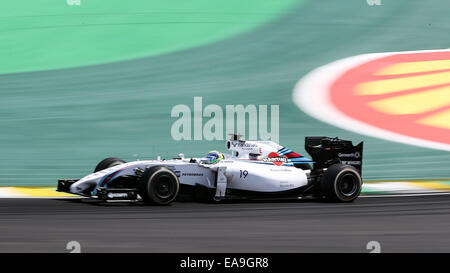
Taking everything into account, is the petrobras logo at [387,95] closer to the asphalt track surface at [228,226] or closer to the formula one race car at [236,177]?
the formula one race car at [236,177]

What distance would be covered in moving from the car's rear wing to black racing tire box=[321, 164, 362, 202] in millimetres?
447

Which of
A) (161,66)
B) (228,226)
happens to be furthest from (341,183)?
(161,66)

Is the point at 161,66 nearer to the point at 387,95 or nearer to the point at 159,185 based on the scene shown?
the point at 387,95

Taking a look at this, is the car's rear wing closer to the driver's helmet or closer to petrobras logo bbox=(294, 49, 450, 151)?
the driver's helmet

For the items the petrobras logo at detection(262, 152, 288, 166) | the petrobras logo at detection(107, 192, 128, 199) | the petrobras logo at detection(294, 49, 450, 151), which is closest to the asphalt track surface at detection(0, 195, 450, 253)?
the petrobras logo at detection(107, 192, 128, 199)

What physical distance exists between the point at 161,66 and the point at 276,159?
25.1 feet

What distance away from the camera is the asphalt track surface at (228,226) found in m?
6.89

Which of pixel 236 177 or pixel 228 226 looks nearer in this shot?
pixel 228 226

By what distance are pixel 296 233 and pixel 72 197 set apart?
14.6 ft

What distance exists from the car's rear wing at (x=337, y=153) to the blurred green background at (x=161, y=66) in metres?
1.78

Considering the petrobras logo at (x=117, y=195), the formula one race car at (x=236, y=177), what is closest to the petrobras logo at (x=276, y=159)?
the formula one race car at (x=236, y=177)

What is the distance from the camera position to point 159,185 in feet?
32.2

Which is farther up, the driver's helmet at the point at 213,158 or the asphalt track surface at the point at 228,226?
the driver's helmet at the point at 213,158

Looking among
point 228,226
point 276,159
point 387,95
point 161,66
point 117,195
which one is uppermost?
point 161,66
